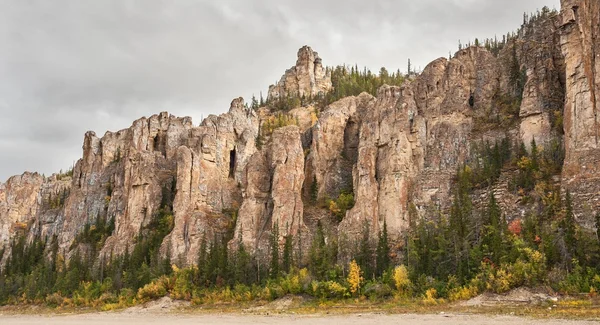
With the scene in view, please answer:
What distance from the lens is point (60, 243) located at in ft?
390

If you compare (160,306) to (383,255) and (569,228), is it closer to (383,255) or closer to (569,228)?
(383,255)

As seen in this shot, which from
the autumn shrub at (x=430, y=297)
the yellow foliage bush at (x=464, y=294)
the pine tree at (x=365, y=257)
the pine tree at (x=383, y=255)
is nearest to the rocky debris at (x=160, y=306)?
the pine tree at (x=365, y=257)

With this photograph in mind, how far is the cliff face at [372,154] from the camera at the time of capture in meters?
71.8

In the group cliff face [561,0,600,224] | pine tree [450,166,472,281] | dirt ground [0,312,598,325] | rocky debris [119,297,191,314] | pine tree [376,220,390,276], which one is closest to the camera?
dirt ground [0,312,598,325]

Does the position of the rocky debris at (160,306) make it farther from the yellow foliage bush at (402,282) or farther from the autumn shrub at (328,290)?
the yellow foliage bush at (402,282)

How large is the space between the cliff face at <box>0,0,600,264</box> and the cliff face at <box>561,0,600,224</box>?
14 cm

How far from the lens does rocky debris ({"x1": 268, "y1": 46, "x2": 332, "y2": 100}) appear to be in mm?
167625

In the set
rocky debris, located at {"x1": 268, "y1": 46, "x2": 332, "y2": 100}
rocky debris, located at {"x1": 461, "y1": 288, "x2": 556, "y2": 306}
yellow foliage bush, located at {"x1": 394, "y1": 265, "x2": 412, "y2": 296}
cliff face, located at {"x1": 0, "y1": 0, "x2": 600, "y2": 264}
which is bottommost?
rocky debris, located at {"x1": 461, "y1": 288, "x2": 556, "y2": 306}

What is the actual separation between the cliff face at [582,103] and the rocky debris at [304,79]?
315 feet

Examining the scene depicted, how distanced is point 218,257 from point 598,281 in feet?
160

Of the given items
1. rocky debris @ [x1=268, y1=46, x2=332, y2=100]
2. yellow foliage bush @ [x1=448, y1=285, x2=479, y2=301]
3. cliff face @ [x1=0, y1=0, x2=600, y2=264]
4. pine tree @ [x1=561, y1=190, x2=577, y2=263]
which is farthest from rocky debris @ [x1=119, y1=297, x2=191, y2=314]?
rocky debris @ [x1=268, y1=46, x2=332, y2=100]

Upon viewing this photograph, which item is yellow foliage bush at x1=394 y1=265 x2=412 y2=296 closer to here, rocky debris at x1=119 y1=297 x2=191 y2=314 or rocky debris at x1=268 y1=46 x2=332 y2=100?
rocky debris at x1=119 y1=297 x2=191 y2=314

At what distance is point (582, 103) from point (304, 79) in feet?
352

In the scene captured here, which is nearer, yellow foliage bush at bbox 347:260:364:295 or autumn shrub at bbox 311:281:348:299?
autumn shrub at bbox 311:281:348:299
